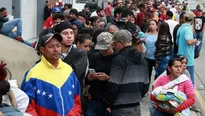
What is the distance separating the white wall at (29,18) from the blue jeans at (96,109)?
425 inches

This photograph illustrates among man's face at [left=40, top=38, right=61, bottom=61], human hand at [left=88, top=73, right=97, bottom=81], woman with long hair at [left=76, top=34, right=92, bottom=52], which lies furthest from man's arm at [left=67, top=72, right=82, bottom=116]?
woman with long hair at [left=76, top=34, right=92, bottom=52]

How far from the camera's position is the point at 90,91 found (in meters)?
5.89

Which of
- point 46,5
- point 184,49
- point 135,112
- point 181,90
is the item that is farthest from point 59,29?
point 46,5

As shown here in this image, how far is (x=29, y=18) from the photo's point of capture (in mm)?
17703

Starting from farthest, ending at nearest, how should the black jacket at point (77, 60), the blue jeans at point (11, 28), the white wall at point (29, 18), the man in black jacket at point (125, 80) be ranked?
1. the white wall at point (29, 18)
2. the blue jeans at point (11, 28)
3. the man in black jacket at point (125, 80)
4. the black jacket at point (77, 60)

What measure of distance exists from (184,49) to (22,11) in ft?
28.1

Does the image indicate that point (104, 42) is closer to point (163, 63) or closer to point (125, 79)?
point (125, 79)

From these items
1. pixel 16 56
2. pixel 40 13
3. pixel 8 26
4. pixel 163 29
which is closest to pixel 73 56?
pixel 163 29

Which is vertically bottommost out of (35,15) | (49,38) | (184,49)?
(35,15)

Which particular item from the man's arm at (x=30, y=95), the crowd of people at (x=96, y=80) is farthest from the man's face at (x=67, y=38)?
the man's arm at (x=30, y=95)

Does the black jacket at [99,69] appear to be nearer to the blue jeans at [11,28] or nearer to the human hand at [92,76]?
the human hand at [92,76]

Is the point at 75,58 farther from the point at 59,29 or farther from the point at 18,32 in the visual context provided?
the point at 18,32

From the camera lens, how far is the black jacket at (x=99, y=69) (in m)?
5.69

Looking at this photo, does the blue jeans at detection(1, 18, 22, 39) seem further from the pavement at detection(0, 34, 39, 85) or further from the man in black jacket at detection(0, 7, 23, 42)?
the pavement at detection(0, 34, 39, 85)
